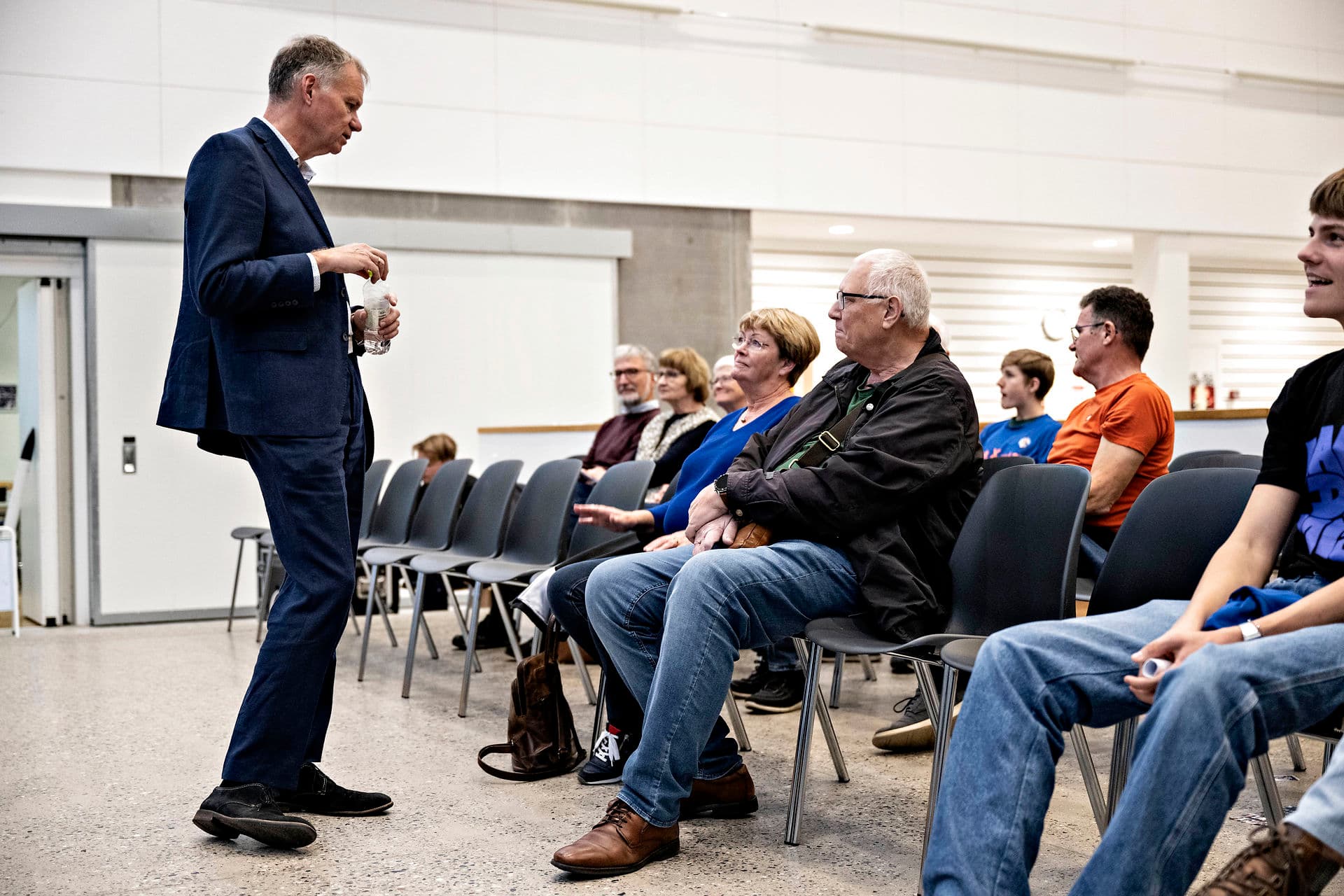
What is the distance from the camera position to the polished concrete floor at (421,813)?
239 centimetres

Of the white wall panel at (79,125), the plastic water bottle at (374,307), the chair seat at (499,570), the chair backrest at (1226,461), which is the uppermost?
the white wall panel at (79,125)

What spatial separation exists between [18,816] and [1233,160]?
10079 millimetres

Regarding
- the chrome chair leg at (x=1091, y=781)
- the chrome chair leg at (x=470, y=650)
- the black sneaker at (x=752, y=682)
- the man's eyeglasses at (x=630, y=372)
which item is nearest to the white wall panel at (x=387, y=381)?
the man's eyeglasses at (x=630, y=372)

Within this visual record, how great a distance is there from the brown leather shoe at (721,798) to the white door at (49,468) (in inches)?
220

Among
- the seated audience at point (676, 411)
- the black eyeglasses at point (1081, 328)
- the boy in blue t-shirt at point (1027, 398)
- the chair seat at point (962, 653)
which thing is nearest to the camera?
the chair seat at point (962, 653)

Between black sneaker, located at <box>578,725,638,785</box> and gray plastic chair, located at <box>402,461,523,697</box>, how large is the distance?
130 centimetres

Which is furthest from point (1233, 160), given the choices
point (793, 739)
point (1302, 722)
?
point (1302, 722)

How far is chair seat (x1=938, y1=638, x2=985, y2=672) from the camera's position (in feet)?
6.93

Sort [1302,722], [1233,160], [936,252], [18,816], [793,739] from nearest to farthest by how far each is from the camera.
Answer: [1302,722] < [18,816] < [793,739] < [1233,160] < [936,252]

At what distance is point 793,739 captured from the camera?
3.57 metres

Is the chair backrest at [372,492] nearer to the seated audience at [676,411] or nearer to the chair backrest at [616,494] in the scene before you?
the seated audience at [676,411]

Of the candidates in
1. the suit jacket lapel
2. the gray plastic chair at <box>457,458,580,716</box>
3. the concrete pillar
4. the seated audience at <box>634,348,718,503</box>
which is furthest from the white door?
the concrete pillar

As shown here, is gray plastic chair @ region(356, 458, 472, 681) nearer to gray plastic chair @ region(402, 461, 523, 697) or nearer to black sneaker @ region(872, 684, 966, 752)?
gray plastic chair @ region(402, 461, 523, 697)

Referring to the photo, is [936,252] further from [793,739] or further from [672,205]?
[793,739]
